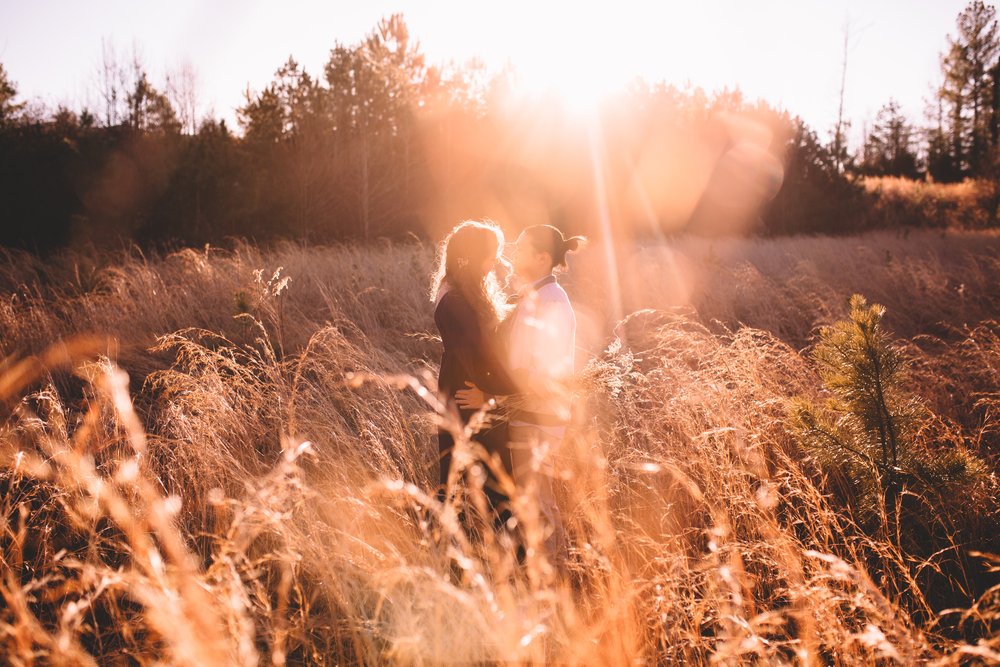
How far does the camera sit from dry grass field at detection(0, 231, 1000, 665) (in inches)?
55.8

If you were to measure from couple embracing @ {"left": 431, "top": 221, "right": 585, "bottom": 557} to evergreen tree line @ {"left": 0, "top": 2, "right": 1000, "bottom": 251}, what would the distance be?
9051 mm

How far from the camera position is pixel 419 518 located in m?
→ 1.55

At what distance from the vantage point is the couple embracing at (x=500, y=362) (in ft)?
7.60

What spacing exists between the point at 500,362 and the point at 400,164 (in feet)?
53.8

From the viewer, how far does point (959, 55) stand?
103 feet

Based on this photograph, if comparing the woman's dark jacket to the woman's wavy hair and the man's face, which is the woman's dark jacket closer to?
the woman's wavy hair

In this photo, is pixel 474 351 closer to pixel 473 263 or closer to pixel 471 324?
pixel 471 324

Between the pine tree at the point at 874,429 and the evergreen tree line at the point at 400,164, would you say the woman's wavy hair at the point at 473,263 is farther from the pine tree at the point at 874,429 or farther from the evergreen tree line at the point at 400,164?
the evergreen tree line at the point at 400,164

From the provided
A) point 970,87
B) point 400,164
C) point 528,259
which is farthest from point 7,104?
point 970,87

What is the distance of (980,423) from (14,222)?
54.0 ft

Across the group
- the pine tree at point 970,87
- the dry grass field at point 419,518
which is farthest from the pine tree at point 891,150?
the dry grass field at point 419,518

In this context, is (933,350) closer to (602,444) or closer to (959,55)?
(602,444)

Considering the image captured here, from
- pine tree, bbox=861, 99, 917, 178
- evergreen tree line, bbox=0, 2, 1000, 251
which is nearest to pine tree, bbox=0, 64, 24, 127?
evergreen tree line, bbox=0, 2, 1000, 251

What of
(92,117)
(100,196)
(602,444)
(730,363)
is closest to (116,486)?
(602,444)
